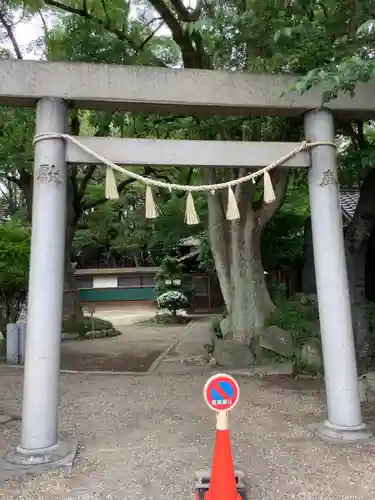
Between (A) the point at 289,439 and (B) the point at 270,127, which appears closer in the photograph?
(A) the point at 289,439

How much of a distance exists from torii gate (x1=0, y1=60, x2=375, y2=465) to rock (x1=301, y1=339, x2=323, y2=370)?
321 cm

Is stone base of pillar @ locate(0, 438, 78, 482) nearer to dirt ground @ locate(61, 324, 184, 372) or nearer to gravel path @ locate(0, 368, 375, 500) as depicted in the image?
gravel path @ locate(0, 368, 375, 500)

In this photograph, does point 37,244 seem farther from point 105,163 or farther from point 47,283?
point 105,163

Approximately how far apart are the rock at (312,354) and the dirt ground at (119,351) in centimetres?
327

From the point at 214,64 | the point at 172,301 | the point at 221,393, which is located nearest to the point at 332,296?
the point at 221,393

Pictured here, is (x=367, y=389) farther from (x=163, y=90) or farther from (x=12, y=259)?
(x=12, y=259)

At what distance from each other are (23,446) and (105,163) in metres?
2.84

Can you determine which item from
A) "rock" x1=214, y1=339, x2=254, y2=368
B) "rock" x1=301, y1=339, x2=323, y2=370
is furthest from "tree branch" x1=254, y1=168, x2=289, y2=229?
"rock" x1=301, y1=339, x2=323, y2=370

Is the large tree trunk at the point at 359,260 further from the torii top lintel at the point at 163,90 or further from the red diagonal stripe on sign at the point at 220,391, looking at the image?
the red diagonal stripe on sign at the point at 220,391

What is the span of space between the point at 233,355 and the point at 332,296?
4.57m

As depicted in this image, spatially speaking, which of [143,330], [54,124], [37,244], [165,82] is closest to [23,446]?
[37,244]

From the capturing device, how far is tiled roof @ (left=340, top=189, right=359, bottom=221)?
12272 mm

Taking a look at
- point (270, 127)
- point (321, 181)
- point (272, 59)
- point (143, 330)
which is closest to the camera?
point (321, 181)

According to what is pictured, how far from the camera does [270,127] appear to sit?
8633 mm
